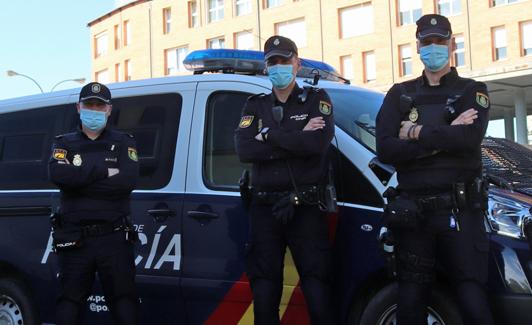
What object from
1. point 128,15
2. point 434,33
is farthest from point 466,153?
point 128,15

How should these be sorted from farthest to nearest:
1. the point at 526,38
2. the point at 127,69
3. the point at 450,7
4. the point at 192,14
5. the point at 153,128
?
the point at 127,69, the point at 192,14, the point at 450,7, the point at 526,38, the point at 153,128

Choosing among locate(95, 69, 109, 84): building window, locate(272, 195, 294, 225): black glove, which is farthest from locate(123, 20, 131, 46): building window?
locate(272, 195, 294, 225): black glove

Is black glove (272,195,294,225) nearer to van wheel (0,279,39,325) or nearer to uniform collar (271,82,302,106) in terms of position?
uniform collar (271,82,302,106)

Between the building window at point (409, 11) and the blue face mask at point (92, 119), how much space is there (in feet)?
106

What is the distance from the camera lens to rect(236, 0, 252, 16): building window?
4109 cm

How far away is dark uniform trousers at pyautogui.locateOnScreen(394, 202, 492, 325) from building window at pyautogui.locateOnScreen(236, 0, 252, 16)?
1540 inches

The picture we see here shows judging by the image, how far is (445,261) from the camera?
313 cm

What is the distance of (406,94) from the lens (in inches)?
130

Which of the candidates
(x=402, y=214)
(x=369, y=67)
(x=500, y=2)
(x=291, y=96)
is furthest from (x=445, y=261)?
(x=369, y=67)

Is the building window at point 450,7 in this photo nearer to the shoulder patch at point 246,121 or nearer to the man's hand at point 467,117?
the shoulder patch at point 246,121

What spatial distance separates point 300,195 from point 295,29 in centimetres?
3689

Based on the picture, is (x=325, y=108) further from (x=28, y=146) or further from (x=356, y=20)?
(x=356, y=20)

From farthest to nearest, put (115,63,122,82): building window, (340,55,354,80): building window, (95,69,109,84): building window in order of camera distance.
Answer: (95,69,109,84): building window
(115,63,122,82): building window
(340,55,354,80): building window

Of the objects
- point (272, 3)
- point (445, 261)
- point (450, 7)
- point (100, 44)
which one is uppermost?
point (100, 44)
